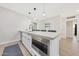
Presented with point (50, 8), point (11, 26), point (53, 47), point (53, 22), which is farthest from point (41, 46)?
point (11, 26)

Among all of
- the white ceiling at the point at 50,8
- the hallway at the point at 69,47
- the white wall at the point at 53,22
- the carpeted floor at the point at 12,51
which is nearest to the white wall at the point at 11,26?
the carpeted floor at the point at 12,51

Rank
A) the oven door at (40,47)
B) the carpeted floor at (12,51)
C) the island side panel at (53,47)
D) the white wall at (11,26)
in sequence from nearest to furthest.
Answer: the island side panel at (53,47)
the oven door at (40,47)
the carpeted floor at (12,51)
the white wall at (11,26)

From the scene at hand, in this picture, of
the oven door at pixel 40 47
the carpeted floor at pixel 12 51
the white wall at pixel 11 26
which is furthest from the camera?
the white wall at pixel 11 26

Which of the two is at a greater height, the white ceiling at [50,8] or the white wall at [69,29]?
the white ceiling at [50,8]

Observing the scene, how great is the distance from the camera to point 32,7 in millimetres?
2107

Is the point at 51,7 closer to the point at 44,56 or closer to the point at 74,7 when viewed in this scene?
the point at 74,7

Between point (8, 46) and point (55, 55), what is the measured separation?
4.10 ft

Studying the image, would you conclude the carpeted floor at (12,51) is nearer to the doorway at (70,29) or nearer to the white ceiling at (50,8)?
the white ceiling at (50,8)

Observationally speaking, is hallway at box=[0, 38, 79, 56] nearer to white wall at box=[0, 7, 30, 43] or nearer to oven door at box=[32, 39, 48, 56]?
oven door at box=[32, 39, 48, 56]

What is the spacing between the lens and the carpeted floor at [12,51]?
7.60 feet

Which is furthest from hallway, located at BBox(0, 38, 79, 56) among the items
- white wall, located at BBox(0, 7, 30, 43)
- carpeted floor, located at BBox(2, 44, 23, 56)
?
white wall, located at BBox(0, 7, 30, 43)

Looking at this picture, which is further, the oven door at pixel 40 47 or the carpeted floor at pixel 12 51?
the carpeted floor at pixel 12 51

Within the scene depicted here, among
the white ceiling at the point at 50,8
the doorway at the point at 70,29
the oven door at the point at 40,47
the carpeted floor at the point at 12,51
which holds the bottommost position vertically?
the carpeted floor at the point at 12,51

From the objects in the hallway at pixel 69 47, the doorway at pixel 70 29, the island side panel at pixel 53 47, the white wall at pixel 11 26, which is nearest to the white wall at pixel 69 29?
the doorway at pixel 70 29
